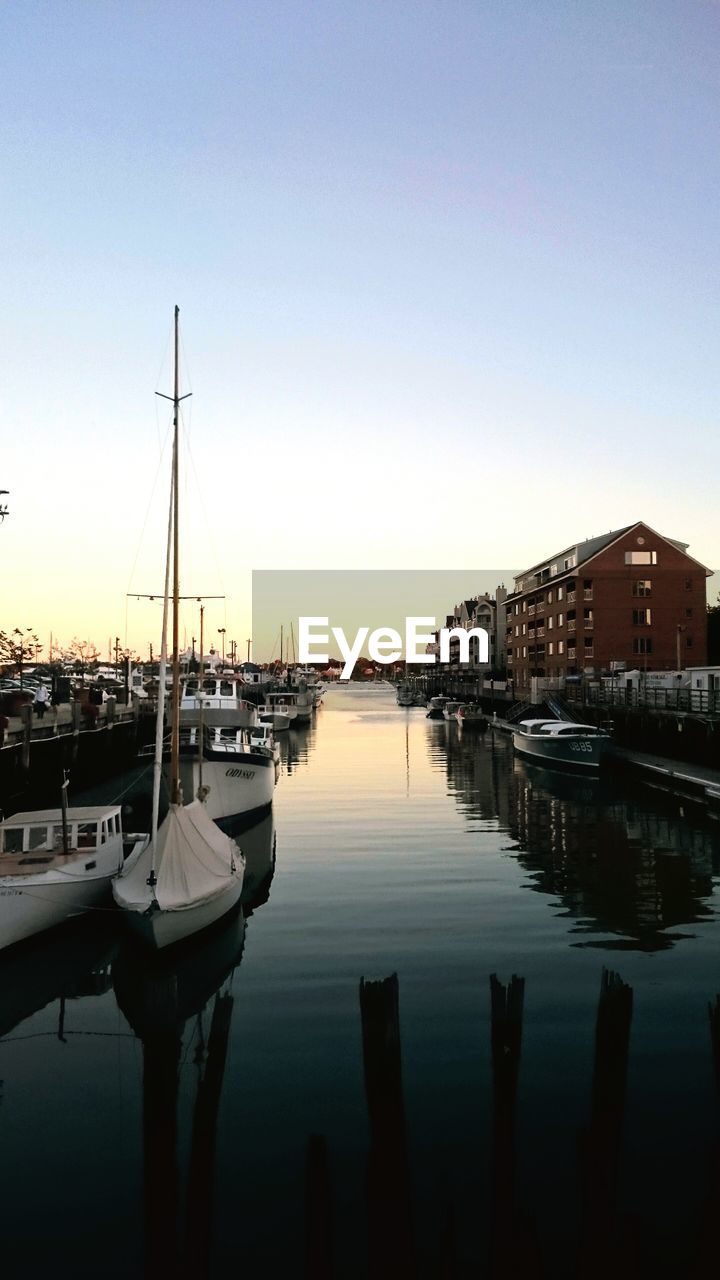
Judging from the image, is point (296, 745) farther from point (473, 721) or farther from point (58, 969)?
point (58, 969)

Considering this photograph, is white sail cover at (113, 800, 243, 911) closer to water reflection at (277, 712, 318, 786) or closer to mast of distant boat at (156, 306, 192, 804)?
mast of distant boat at (156, 306, 192, 804)

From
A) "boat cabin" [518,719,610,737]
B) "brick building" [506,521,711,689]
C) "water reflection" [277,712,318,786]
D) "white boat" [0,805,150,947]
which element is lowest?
"water reflection" [277,712,318,786]

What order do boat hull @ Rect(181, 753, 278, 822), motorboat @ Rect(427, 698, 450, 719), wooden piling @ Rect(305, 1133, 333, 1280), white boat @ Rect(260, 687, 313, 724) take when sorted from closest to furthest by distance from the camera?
wooden piling @ Rect(305, 1133, 333, 1280) < boat hull @ Rect(181, 753, 278, 822) < white boat @ Rect(260, 687, 313, 724) < motorboat @ Rect(427, 698, 450, 719)

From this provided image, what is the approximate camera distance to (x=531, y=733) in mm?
66875

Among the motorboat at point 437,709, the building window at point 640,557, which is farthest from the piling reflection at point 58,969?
the motorboat at point 437,709

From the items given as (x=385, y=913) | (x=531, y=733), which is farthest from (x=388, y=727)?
(x=385, y=913)

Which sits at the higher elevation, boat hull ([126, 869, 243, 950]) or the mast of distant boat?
the mast of distant boat

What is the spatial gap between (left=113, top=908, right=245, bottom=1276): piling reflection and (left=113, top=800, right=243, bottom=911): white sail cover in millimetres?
1403

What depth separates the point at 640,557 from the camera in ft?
326

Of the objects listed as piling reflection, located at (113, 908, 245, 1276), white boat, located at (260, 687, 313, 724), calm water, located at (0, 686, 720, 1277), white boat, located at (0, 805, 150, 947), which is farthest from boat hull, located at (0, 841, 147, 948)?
white boat, located at (260, 687, 313, 724)

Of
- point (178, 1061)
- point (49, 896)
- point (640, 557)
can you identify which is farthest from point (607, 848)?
point (640, 557)

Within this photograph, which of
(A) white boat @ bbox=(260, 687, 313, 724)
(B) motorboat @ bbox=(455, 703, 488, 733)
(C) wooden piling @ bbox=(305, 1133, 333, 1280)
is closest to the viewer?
(C) wooden piling @ bbox=(305, 1133, 333, 1280)

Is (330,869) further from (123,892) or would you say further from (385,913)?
(123,892)

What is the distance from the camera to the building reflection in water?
23.3 meters
